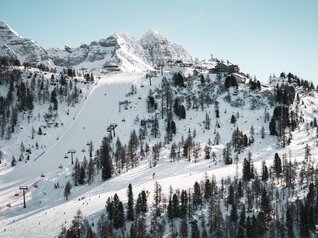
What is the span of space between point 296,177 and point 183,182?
4038 centimetres

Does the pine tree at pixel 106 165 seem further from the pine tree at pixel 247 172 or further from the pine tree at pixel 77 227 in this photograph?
the pine tree at pixel 247 172

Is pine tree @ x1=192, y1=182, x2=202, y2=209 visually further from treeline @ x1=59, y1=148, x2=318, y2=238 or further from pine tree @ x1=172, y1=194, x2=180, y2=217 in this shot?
pine tree @ x1=172, y1=194, x2=180, y2=217

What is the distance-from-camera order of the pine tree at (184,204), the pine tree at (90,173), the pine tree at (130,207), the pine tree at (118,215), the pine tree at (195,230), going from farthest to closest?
the pine tree at (90,173) → the pine tree at (184,204) → the pine tree at (130,207) → the pine tree at (118,215) → the pine tree at (195,230)

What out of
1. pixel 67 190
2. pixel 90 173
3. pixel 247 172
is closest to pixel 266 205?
pixel 247 172

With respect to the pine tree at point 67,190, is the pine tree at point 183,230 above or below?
below

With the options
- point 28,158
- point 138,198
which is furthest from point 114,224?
point 28,158

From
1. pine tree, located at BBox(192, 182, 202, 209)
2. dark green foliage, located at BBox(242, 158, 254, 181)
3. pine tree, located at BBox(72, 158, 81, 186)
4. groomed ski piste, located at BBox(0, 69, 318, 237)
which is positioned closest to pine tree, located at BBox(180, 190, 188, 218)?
pine tree, located at BBox(192, 182, 202, 209)

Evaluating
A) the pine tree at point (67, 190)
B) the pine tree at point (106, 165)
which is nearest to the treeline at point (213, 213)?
the pine tree at point (67, 190)

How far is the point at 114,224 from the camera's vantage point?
119500 mm

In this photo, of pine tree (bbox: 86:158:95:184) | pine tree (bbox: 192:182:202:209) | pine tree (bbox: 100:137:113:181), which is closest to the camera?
pine tree (bbox: 192:182:202:209)

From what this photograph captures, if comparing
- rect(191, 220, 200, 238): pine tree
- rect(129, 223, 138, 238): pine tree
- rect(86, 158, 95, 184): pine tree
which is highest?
rect(86, 158, 95, 184): pine tree

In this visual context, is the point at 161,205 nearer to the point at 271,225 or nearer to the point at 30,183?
the point at 271,225

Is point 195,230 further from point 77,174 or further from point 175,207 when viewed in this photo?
point 77,174

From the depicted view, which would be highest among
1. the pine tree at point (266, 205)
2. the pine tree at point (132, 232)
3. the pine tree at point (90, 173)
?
the pine tree at point (90, 173)
